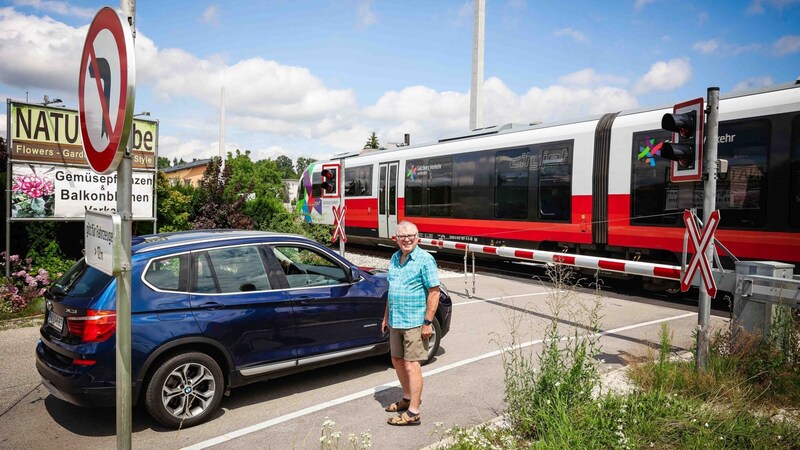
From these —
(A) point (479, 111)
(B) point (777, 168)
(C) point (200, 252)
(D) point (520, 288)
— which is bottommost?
(D) point (520, 288)

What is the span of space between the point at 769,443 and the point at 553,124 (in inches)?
397

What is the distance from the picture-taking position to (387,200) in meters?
18.9

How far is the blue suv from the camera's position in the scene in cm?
446

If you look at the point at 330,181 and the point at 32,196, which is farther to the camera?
the point at 330,181

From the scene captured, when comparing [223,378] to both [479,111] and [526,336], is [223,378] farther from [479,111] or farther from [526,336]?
[479,111]

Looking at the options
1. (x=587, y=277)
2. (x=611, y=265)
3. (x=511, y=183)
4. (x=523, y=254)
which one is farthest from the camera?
(x=511, y=183)

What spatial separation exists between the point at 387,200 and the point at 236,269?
13.7m

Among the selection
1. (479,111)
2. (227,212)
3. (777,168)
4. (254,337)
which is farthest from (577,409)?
(479,111)

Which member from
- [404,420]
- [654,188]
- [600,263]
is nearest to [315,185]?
[654,188]

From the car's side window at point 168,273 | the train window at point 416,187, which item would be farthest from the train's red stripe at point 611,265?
the train window at point 416,187

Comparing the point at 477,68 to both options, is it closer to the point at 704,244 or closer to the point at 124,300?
the point at 704,244

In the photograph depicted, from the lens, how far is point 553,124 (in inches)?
515

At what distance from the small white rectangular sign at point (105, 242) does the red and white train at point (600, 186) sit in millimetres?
9061

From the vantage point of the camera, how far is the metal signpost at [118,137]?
90.0 inches
